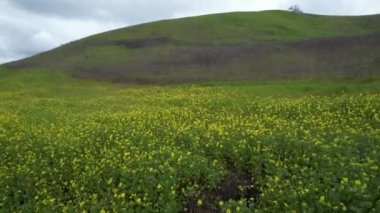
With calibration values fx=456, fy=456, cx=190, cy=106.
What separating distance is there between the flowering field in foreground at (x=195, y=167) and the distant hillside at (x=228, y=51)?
2038 cm

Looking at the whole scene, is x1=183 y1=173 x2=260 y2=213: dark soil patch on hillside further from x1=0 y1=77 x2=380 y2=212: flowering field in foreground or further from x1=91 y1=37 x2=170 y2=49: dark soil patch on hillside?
x1=91 y1=37 x2=170 y2=49: dark soil patch on hillside

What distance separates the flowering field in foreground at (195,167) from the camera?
27.5 ft

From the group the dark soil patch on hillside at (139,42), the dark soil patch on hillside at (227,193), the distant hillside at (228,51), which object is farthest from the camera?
the dark soil patch on hillside at (139,42)

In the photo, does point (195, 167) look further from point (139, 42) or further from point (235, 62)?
point (139, 42)

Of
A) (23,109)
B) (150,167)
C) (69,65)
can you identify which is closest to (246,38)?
(69,65)

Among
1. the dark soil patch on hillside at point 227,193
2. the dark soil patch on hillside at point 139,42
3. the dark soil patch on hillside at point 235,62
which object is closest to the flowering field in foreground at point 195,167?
the dark soil patch on hillside at point 227,193

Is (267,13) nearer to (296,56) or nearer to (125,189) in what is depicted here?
(296,56)

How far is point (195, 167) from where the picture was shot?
411 inches

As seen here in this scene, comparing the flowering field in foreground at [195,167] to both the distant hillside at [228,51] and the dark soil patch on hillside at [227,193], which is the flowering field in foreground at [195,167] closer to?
the dark soil patch on hillside at [227,193]

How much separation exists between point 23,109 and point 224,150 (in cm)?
1573

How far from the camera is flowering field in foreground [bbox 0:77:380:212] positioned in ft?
27.5

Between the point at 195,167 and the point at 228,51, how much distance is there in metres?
43.7

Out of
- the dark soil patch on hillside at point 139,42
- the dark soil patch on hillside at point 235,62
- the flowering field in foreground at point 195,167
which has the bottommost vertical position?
the flowering field in foreground at point 195,167

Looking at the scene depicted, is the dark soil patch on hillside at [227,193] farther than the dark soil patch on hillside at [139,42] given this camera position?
No
